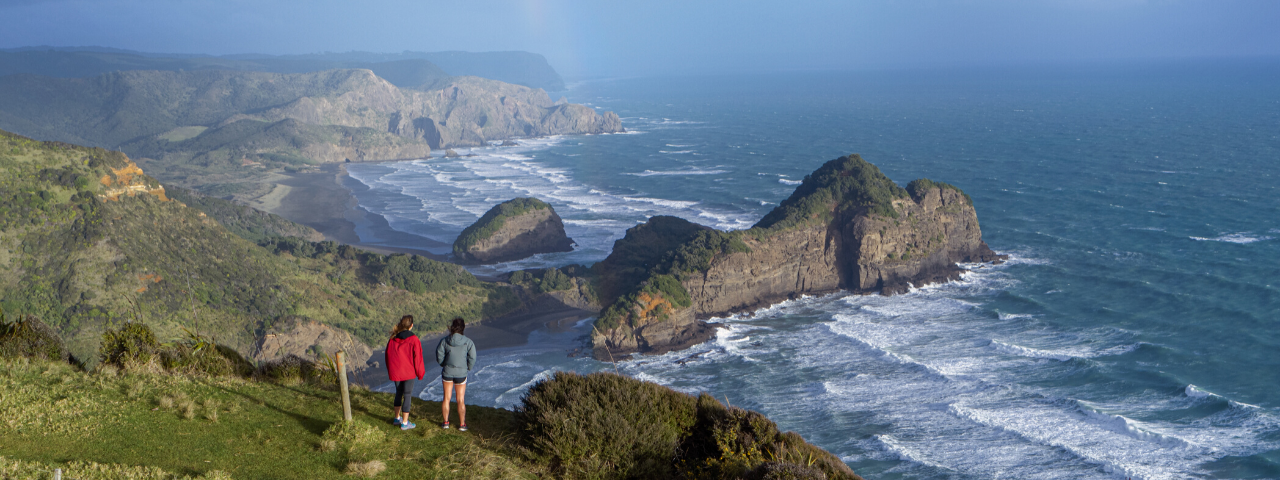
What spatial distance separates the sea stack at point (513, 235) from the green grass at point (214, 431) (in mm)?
61975

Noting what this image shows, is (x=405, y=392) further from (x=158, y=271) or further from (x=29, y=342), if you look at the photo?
(x=158, y=271)

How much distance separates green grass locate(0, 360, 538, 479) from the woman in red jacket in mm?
663

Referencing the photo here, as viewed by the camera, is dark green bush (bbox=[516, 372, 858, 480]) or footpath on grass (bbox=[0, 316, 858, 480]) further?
dark green bush (bbox=[516, 372, 858, 480])

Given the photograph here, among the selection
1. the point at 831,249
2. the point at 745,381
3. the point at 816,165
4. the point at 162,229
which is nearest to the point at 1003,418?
the point at 745,381

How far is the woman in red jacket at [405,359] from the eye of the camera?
12.2 m

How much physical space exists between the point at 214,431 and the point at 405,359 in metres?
2.95

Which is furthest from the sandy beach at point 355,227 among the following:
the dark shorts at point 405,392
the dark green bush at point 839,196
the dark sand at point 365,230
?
the dark shorts at point 405,392

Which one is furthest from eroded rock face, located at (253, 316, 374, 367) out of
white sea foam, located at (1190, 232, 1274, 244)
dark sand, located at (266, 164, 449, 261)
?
white sea foam, located at (1190, 232, 1274, 244)

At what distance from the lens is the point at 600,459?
40.1ft

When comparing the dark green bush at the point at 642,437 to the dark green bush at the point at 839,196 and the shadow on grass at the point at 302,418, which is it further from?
the dark green bush at the point at 839,196

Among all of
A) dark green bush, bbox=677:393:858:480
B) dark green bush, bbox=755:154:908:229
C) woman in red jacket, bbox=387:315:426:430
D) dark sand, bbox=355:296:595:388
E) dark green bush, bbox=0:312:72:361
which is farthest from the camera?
dark green bush, bbox=755:154:908:229

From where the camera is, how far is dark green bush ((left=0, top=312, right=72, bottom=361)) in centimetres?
1518

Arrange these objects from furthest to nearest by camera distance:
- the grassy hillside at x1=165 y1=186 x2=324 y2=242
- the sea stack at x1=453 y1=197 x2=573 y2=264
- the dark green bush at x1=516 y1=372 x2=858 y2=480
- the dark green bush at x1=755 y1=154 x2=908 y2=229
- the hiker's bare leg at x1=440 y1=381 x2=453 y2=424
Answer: the grassy hillside at x1=165 y1=186 x2=324 y2=242, the sea stack at x1=453 y1=197 x2=573 y2=264, the dark green bush at x1=755 y1=154 x2=908 y2=229, the hiker's bare leg at x1=440 y1=381 x2=453 y2=424, the dark green bush at x1=516 y1=372 x2=858 y2=480

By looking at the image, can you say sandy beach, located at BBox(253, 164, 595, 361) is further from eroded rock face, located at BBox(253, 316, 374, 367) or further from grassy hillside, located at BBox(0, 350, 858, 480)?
grassy hillside, located at BBox(0, 350, 858, 480)
